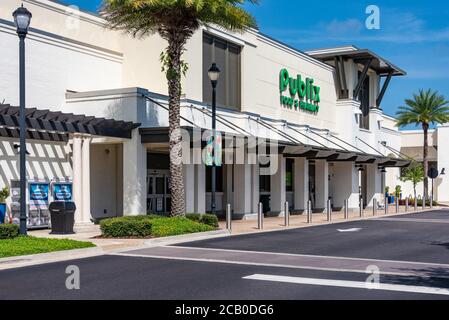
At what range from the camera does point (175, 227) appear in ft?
64.4

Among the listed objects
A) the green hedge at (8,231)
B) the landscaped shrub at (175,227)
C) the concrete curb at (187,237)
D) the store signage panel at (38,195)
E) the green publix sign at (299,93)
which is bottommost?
the concrete curb at (187,237)

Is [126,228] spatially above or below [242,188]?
below

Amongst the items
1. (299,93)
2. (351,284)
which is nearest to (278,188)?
(299,93)

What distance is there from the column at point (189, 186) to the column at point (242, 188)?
444 centimetres

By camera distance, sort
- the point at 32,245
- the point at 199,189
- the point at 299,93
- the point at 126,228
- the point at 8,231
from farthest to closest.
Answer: the point at 299,93, the point at 199,189, the point at 126,228, the point at 8,231, the point at 32,245

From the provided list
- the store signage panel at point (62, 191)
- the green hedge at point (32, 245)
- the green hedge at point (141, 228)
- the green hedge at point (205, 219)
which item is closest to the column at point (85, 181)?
the store signage panel at point (62, 191)

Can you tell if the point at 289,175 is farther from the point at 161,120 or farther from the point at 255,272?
the point at 255,272

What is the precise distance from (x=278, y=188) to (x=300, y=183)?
2790 mm

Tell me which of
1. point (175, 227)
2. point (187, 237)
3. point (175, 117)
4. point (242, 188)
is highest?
point (175, 117)

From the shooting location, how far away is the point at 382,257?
1512 centimetres

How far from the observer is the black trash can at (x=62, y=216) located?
20094mm

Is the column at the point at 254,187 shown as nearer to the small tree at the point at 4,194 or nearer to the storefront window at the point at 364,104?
the small tree at the point at 4,194
